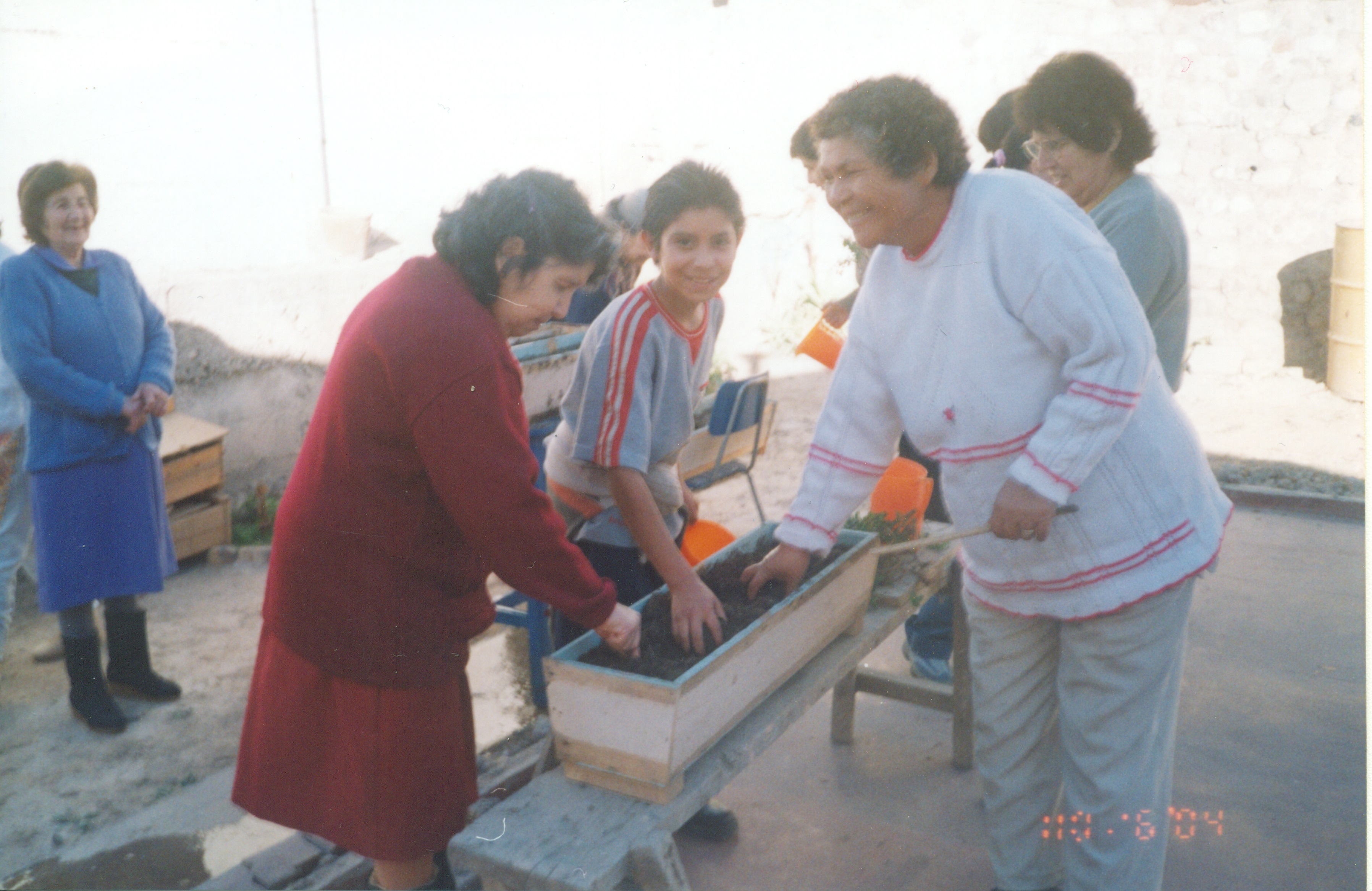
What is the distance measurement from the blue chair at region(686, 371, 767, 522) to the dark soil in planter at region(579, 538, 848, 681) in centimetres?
193

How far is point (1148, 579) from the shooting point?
192cm

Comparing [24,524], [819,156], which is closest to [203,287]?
[24,524]

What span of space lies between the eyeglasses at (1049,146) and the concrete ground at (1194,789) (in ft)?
5.93

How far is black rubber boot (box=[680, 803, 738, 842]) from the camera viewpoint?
3018 mm

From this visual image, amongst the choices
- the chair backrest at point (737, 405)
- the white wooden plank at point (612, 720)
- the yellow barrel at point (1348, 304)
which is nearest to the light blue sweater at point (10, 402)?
the chair backrest at point (737, 405)

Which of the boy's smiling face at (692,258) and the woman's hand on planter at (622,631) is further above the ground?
the boy's smiling face at (692,258)

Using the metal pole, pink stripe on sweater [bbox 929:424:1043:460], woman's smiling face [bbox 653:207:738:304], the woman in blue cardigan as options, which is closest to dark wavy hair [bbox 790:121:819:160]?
woman's smiling face [bbox 653:207:738:304]

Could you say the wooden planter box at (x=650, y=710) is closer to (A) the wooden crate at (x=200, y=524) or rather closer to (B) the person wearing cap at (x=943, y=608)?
(B) the person wearing cap at (x=943, y=608)

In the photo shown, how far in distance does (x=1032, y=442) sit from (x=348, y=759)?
143 centimetres

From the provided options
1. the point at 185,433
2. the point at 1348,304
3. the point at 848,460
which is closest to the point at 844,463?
the point at 848,460

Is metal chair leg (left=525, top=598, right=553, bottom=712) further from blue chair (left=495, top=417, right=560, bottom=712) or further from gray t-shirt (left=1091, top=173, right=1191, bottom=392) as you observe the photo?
gray t-shirt (left=1091, top=173, right=1191, bottom=392)

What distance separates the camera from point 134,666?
3961 mm

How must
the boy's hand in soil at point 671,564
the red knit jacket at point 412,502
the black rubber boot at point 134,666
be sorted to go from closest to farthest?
the red knit jacket at point 412,502 → the boy's hand in soil at point 671,564 → the black rubber boot at point 134,666

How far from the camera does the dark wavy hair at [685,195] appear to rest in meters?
2.40
